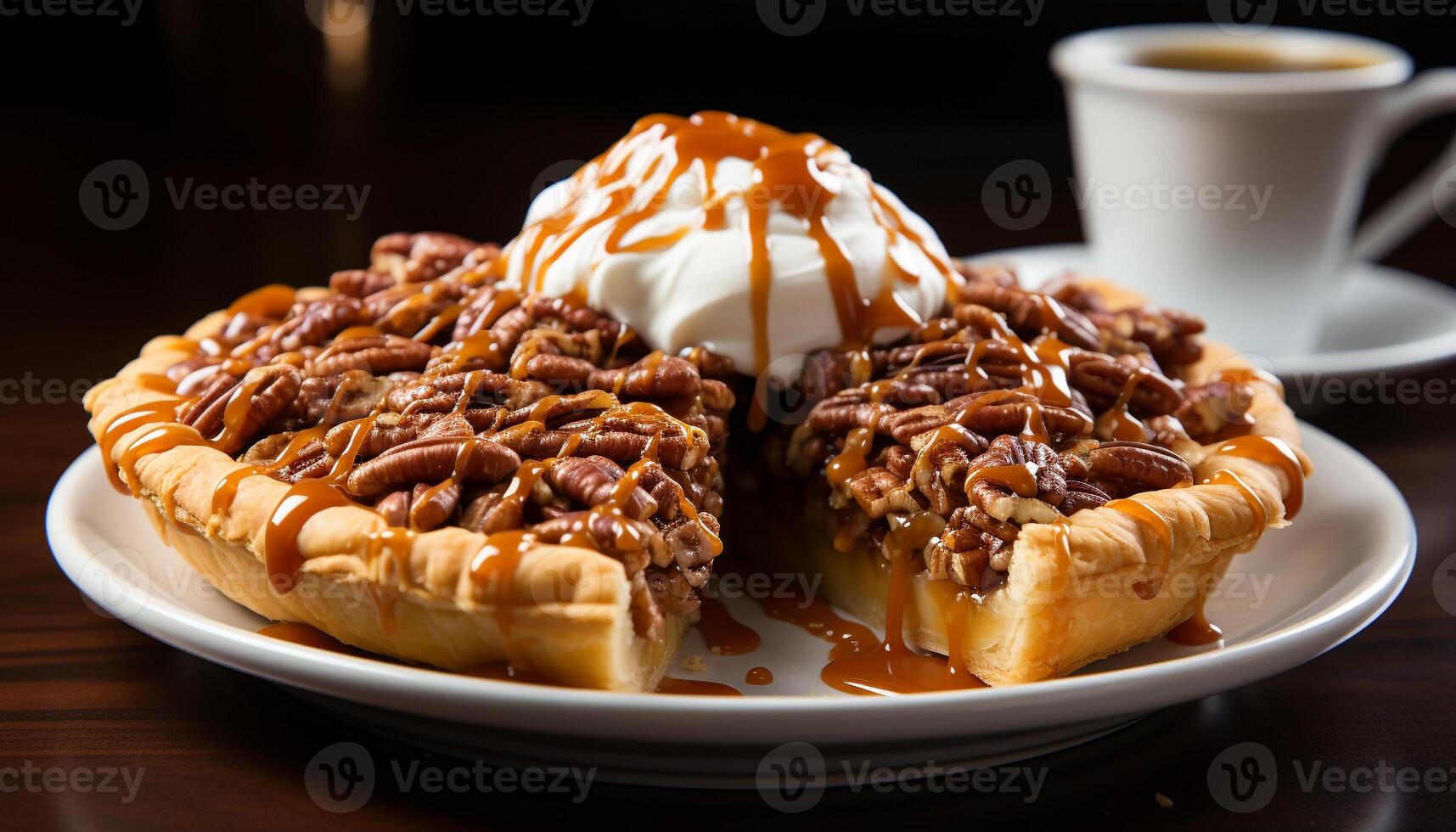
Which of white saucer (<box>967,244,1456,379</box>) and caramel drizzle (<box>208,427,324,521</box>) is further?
white saucer (<box>967,244,1456,379</box>)

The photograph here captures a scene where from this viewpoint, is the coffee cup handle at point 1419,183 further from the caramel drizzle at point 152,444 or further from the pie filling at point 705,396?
the caramel drizzle at point 152,444

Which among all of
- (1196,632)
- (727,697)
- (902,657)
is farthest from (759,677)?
(1196,632)

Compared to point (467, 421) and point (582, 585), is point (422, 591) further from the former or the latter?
point (467, 421)

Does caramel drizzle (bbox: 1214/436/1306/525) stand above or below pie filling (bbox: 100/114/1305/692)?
below

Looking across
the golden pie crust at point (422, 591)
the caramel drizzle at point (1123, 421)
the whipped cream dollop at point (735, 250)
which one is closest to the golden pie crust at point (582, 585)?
the golden pie crust at point (422, 591)

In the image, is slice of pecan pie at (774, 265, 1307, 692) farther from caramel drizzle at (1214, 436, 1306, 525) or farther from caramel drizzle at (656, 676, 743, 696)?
caramel drizzle at (656, 676, 743, 696)

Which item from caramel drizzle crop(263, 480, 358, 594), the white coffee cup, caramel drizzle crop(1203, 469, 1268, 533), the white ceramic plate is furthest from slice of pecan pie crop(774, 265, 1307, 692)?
the white coffee cup
